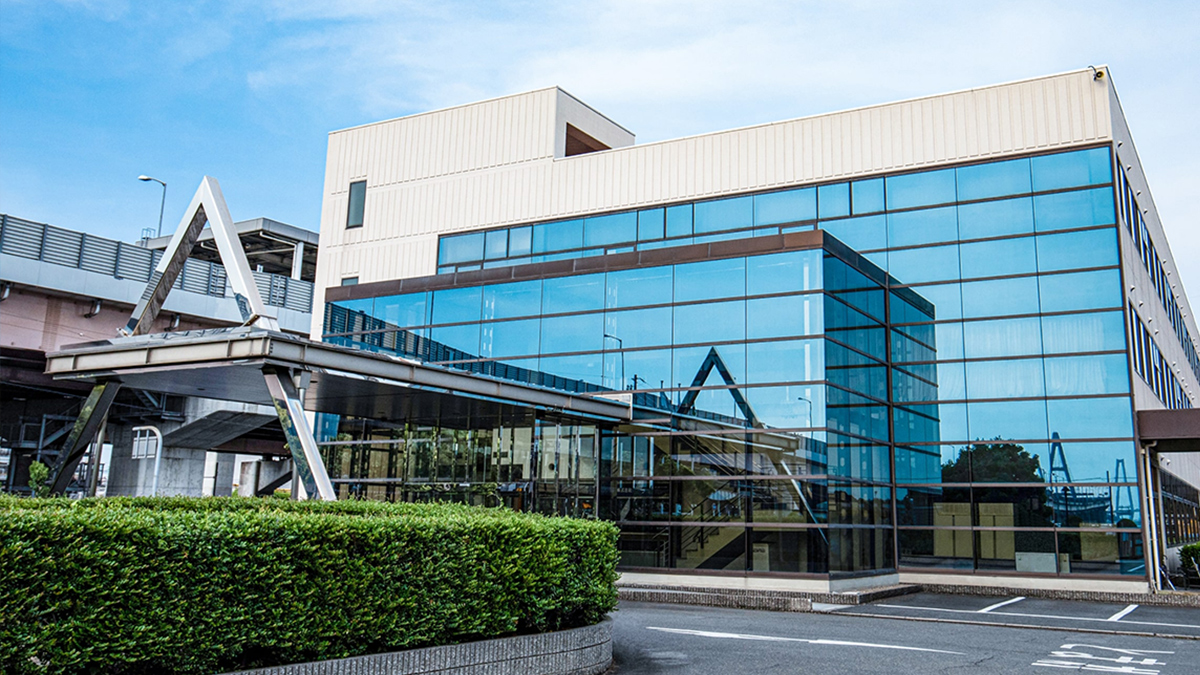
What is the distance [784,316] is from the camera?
2162 centimetres

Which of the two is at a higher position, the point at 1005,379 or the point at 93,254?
the point at 93,254

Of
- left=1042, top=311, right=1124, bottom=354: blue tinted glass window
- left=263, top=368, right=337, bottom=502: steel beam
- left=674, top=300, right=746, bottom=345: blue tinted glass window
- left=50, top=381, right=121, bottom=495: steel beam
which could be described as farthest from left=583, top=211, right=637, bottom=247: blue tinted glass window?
left=50, top=381, right=121, bottom=495: steel beam

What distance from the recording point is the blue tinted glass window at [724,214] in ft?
85.9

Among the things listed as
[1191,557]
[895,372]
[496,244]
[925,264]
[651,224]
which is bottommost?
[1191,557]

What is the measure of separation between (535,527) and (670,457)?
41.2ft

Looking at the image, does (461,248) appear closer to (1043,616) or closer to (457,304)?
(457,304)

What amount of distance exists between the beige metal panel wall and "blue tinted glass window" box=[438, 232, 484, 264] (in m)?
0.35

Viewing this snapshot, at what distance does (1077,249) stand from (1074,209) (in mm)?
980

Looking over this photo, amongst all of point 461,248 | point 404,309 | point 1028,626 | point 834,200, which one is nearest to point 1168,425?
point 1028,626

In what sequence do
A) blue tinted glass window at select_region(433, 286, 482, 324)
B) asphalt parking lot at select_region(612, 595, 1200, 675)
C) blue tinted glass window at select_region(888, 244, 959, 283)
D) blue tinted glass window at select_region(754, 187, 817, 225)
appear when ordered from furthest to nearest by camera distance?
blue tinted glass window at select_region(433, 286, 482, 324) → blue tinted glass window at select_region(754, 187, 817, 225) → blue tinted glass window at select_region(888, 244, 959, 283) → asphalt parking lot at select_region(612, 595, 1200, 675)

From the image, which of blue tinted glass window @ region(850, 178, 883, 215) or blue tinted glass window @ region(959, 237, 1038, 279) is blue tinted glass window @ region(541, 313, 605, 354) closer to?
blue tinted glass window @ region(850, 178, 883, 215)

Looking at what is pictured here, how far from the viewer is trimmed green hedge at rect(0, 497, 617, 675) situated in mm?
6301

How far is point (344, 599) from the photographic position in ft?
26.5

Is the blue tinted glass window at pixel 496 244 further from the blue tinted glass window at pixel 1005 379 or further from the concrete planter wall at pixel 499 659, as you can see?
the concrete planter wall at pixel 499 659
